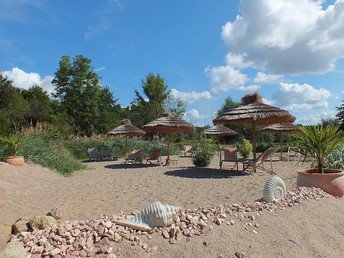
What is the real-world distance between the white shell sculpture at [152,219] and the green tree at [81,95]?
85.1 feet

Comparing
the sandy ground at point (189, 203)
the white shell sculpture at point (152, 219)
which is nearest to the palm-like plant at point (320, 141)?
the sandy ground at point (189, 203)

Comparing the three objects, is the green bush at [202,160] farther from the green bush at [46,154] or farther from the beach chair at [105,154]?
the beach chair at [105,154]

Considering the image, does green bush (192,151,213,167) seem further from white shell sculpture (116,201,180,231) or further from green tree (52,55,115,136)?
green tree (52,55,115,136)

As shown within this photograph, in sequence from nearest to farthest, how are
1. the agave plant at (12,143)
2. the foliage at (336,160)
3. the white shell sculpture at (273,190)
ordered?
the white shell sculpture at (273,190) → the foliage at (336,160) → the agave plant at (12,143)

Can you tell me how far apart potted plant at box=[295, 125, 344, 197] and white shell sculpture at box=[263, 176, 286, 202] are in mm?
847

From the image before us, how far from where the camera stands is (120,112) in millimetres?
39188

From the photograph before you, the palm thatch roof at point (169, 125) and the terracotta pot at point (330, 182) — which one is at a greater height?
the palm thatch roof at point (169, 125)

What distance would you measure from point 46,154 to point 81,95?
774 inches

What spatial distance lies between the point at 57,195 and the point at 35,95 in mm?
34085

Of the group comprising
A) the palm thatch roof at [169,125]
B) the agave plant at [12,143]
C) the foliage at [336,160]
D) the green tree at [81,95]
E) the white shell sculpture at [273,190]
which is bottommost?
the white shell sculpture at [273,190]

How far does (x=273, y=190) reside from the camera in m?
3.86

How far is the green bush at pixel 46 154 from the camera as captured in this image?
927 cm

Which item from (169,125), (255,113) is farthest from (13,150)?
(255,113)

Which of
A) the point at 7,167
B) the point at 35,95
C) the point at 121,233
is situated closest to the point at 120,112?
the point at 35,95
